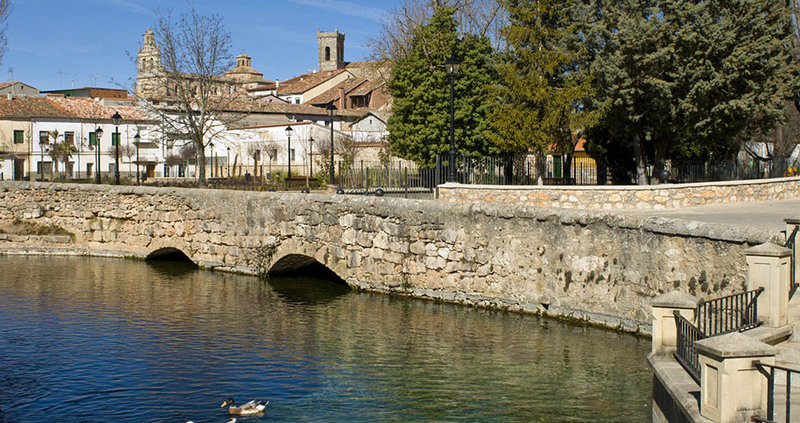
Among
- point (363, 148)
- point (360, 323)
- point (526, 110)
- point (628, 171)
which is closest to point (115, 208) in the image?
point (360, 323)

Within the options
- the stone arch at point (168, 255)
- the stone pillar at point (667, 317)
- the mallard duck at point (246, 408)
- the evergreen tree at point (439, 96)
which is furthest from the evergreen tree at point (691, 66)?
A: the mallard duck at point (246, 408)

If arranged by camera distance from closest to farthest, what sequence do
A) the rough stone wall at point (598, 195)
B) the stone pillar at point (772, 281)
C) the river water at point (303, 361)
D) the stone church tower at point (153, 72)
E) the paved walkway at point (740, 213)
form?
the stone pillar at point (772, 281), the river water at point (303, 361), the paved walkway at point (740, 213), the rough stone wall at point (598, 195), the stone church tower at point (153, 72)

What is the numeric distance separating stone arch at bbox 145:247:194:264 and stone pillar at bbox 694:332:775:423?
20.2 meters

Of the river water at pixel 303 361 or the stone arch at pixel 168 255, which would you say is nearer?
the river water at pixel 303 361

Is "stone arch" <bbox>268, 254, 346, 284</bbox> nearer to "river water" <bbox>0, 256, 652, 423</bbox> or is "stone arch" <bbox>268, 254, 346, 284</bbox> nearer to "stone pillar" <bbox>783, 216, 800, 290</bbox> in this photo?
"river water" <bbox>0, 256, 652, 423</bbox>

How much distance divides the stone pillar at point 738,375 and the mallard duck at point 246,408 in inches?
235

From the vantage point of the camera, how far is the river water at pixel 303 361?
10695mm

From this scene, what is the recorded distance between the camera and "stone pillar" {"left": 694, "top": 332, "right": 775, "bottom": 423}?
6207 mm

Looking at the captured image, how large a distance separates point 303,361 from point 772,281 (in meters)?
7.34

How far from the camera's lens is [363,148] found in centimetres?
5225

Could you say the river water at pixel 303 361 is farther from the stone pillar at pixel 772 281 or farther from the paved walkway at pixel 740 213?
the paved walkway at pixel 740 213

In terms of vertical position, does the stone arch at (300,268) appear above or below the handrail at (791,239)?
below

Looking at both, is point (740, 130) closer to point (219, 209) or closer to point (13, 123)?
point (219, 209)

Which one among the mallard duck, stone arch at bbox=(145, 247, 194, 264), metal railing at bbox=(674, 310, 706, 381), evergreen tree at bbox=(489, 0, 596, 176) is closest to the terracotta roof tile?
evergreen tree at bbox=(489, 0, 596, 176)
